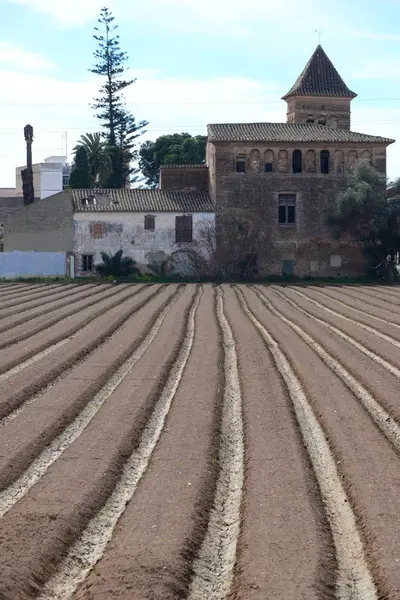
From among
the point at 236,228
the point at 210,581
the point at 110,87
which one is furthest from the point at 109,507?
the point at 110,87

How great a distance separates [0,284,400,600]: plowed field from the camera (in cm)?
705

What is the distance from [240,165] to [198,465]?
3665 cm

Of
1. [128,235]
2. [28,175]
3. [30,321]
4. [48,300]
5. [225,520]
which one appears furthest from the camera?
[28,175]

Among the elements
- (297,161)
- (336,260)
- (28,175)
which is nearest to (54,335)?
(336,260)

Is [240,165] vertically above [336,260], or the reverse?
[240,165]

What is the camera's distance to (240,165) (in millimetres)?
45812

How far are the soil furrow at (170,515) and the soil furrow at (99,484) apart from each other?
0.15 meters

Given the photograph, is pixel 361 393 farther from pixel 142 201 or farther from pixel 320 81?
pixel 320 81

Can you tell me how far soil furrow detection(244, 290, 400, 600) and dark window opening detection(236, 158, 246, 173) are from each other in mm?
29047

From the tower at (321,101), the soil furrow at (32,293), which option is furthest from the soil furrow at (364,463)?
the tower at (321,101)

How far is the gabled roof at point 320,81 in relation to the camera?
186 ft

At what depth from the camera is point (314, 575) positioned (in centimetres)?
693

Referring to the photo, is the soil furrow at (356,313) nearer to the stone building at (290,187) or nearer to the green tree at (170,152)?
the stone building at (290,187)

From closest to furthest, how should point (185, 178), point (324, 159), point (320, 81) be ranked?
point (324, 159)
point (185, 178)
point (320, 81)
